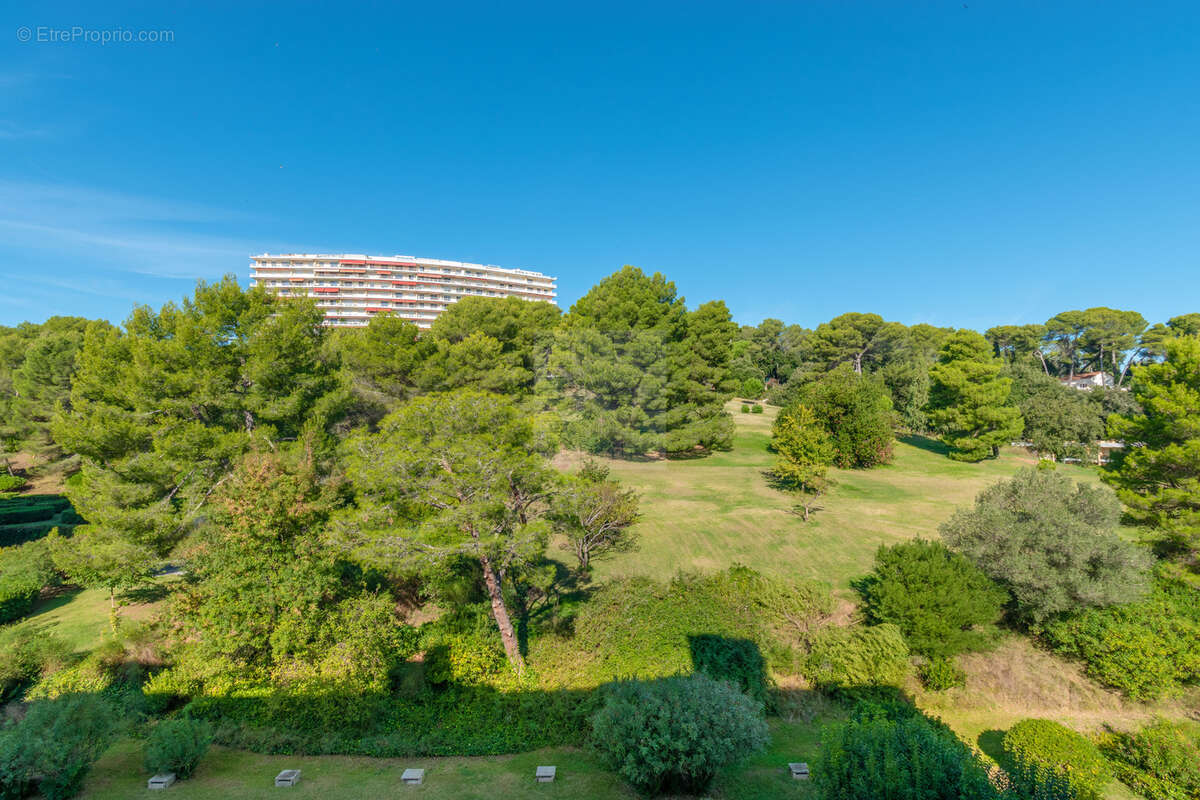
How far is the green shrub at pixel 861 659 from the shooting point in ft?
35.2

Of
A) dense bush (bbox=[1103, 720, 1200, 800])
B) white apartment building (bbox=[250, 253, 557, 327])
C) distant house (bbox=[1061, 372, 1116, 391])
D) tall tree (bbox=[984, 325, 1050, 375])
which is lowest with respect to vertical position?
dense bush (bbox=[1103, 720, 1200, 800])

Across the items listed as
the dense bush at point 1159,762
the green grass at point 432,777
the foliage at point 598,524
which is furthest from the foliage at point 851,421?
the green grass at point 432,777

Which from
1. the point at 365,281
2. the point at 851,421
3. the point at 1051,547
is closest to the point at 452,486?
the point at 1051,547

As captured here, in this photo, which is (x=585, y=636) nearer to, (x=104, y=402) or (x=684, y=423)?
(x=104, y=402)

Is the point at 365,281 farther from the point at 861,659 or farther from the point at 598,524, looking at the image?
the point at 861,659

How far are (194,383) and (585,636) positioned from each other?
49.4ft

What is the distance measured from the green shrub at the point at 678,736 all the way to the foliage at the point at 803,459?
Answer: 15113mm

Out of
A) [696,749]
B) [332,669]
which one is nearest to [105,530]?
[332,669]

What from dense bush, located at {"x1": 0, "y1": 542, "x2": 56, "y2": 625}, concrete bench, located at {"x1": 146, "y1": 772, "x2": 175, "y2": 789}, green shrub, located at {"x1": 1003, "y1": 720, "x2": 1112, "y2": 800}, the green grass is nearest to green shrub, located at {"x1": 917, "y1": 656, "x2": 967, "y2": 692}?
green shrub, located at {"x1": 1003, "y1": 720, "x2": 1112, "y2": 800}

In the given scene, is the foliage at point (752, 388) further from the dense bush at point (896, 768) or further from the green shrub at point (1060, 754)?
the dense bush at point (896, 768)

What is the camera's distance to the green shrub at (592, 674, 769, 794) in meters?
7.25

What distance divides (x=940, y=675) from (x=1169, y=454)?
11.8 m

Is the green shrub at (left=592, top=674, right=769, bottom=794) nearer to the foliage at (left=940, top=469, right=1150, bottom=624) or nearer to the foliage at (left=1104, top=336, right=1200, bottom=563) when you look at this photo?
the foliage at (left=940, top=469, right=1150, bottom=624)

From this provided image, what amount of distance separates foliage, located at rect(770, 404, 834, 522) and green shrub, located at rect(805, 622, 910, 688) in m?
10.1
